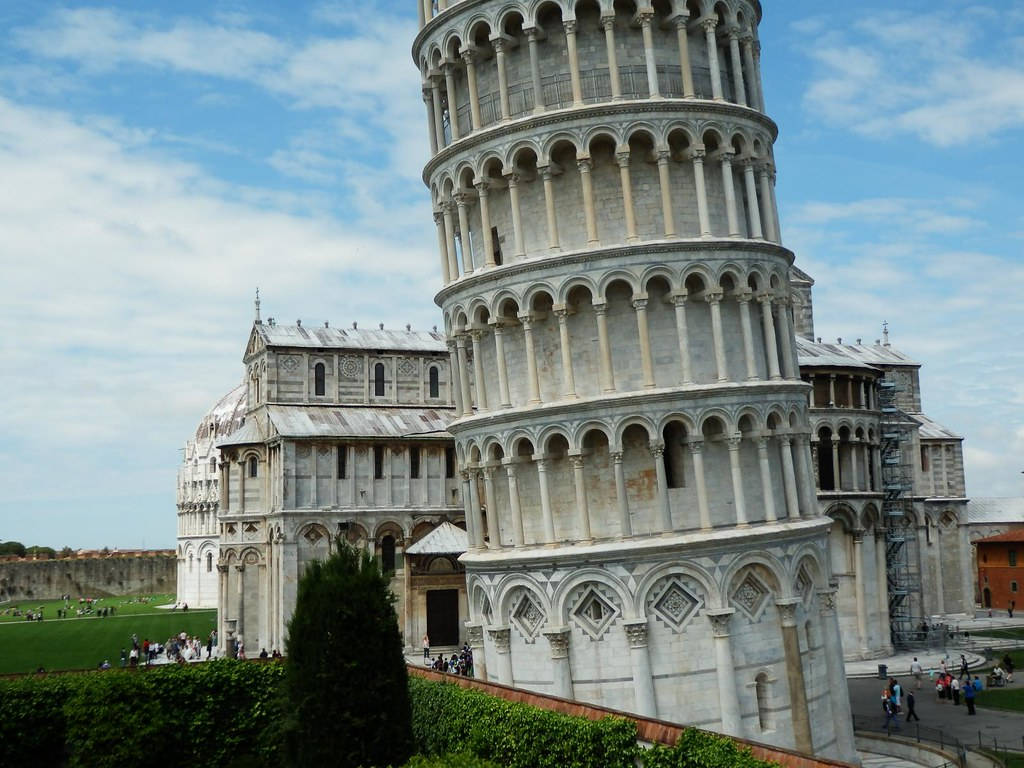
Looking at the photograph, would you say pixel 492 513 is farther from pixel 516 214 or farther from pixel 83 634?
pixel 83 634

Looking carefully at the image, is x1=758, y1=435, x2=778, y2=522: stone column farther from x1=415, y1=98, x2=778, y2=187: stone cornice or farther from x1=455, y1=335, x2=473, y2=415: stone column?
x1=415, y1=98, x2=778, y2=187: stone cornice

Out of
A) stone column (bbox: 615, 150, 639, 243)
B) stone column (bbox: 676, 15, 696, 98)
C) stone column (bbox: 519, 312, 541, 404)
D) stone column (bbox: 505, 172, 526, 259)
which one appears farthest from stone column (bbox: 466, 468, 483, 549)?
stone column (bbox: 676, 15, 696, 98)

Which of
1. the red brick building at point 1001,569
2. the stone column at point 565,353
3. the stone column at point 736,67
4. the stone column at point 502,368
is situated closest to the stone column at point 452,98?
the stone column at point 502,368

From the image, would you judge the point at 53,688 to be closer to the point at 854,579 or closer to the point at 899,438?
the point at 854,579

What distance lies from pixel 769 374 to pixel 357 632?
16447 mm

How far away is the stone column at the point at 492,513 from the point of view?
3198 centimetres

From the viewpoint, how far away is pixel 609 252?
1181 inches

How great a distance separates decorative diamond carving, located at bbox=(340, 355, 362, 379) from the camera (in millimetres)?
63188

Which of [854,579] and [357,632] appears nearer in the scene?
[357,632]

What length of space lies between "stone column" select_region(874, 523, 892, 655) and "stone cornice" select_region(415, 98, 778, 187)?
30.1 m

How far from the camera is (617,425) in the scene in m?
29.6

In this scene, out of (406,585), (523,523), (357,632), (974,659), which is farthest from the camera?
(406,585)

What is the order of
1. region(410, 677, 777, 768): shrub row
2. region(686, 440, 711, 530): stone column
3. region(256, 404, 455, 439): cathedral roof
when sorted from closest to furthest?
1. region(410, 677, 777, 768): shrub row
2. region(686, 440, 711, 530): stone column
3. region(256, 404, 455, 439): cathedral roof

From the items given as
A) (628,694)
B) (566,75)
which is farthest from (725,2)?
(628,694)
